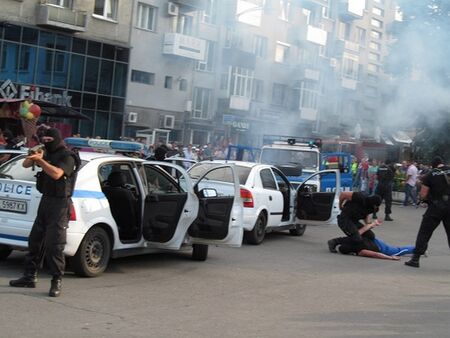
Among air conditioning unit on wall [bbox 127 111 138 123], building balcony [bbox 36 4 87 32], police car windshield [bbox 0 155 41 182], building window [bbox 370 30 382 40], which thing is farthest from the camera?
air conditioning unit on wall [bbox 127 111 138 123]

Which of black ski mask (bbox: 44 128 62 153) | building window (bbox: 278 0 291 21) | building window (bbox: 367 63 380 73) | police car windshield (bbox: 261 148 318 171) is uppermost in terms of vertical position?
building window (bbox: 278 0 291 21)

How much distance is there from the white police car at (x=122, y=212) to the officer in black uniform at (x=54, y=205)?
0.67 m

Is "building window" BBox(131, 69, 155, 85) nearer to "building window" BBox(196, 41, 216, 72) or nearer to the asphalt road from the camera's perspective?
"building window" BBox(196, 41, 216, 72)

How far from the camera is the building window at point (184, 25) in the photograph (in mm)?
34188

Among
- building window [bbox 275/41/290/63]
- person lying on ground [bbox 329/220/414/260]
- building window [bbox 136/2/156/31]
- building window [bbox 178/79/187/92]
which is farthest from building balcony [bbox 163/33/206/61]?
person lying on ground [bbox 329/220/414/260]

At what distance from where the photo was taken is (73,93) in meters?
32.1

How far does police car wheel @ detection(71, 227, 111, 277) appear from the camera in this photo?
7613 mm

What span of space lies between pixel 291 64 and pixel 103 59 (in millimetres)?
13108

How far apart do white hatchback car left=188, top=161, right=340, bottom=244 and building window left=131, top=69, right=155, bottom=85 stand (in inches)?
908

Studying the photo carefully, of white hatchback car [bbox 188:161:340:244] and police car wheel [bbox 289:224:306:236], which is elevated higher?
white hatchback car [bbox 188:161:340:244]

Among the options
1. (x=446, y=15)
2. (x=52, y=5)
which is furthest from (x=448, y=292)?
(x=52, y=5)

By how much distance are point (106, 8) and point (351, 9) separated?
54.8 feet

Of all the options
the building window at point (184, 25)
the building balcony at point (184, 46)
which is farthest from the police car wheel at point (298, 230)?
the building balcony at point (184, 46)

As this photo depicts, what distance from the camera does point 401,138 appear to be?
1162 inches
